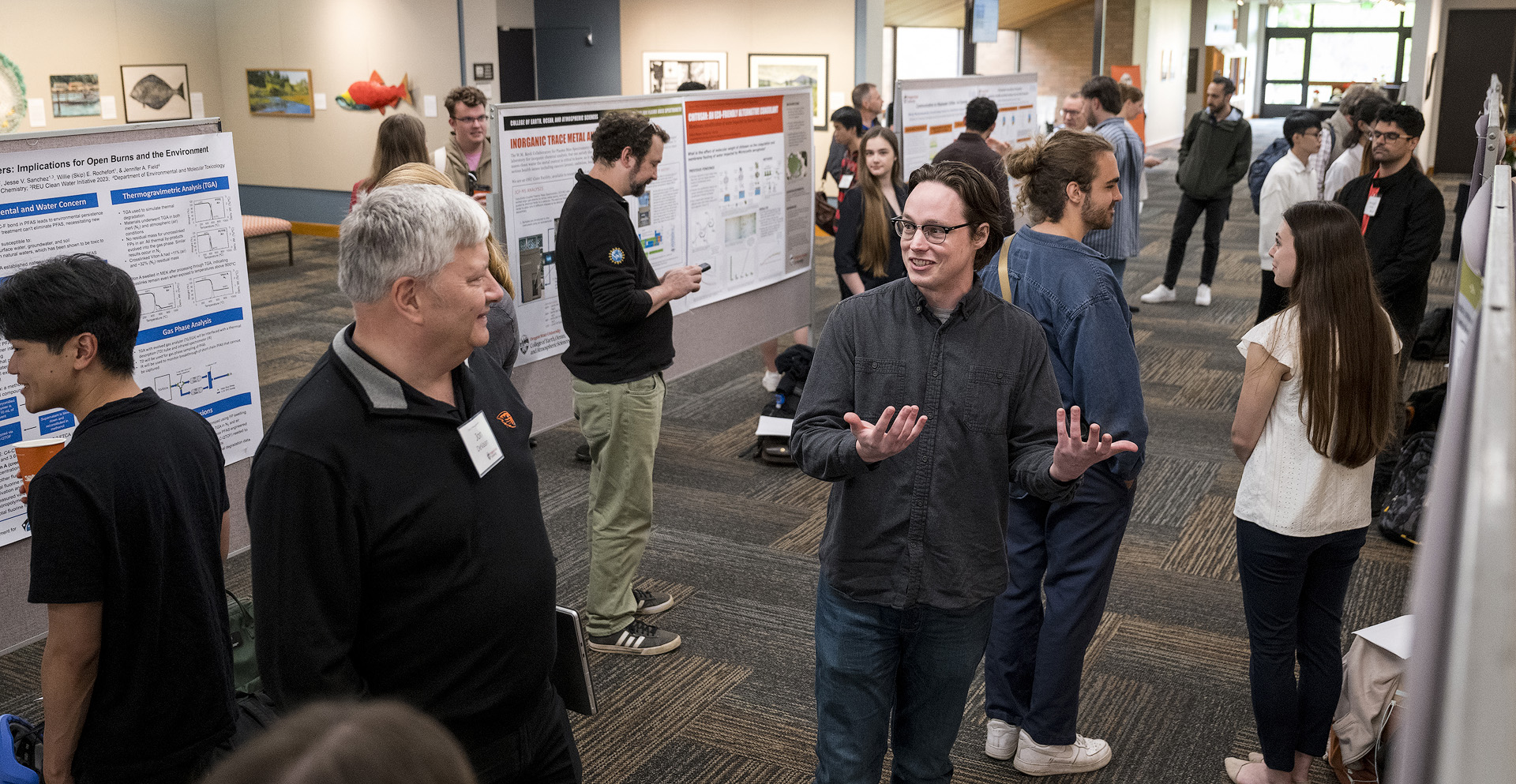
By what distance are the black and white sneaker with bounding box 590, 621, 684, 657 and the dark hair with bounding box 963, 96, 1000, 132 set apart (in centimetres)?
383

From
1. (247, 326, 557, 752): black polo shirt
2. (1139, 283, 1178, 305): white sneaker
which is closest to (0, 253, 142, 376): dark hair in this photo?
(247, 326, 557, 752): black polo shirt

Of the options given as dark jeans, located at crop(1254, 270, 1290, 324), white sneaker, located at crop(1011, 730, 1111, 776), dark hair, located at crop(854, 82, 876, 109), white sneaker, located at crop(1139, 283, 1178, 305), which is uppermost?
dark hair, located at crop(854, 82, 876, 109)

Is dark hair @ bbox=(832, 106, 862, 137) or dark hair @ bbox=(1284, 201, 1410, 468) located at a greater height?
dark hair @ bbox=(832, 106, 862, 137)

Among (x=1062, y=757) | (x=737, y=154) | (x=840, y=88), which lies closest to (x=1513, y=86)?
(x=840, y=88)

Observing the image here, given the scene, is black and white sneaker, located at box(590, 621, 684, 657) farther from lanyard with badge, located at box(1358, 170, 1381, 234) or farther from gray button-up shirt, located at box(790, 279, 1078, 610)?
lanyard with badge, located at box(1358, 170, 1381, 234)

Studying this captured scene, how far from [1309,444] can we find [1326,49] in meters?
31.1

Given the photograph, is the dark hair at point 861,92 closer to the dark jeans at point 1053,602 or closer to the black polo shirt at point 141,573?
the dark jeans at point 1053,602

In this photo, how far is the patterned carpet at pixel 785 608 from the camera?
3.03m

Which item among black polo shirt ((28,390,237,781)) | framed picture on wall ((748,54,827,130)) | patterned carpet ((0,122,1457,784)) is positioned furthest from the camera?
framed picture on wall ((748,54,827,130))

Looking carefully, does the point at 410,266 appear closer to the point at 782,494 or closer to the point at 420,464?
the point at 420,464

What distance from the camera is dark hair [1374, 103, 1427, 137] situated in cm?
444

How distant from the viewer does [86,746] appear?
70.6 inches

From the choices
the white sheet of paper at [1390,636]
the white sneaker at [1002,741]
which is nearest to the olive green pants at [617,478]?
the white sneaker at [1002,741]

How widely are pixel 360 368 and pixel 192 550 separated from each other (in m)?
0.60
